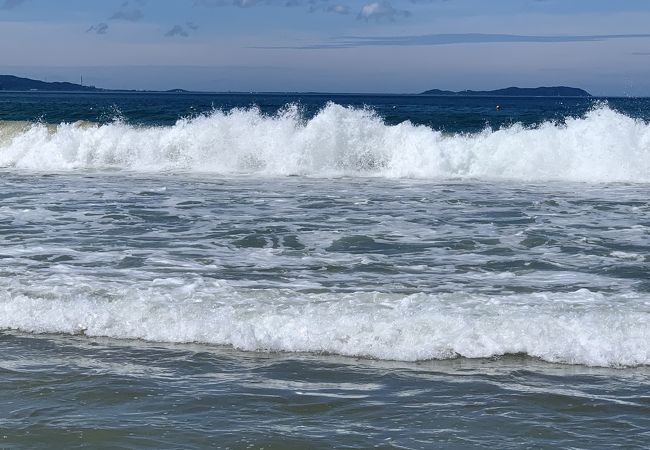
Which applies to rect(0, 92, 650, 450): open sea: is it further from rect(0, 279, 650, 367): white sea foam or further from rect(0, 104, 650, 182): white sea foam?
rect(0, 104, 650, 182): white sea foam

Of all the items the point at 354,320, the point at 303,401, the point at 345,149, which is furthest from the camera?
the point at 345,149

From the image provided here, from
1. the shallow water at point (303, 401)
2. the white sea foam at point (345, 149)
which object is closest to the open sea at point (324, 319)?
the shallow water at point (303, 401)

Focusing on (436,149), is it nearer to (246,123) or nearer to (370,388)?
(246,123)

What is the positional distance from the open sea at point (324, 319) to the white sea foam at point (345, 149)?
3884 millimetres

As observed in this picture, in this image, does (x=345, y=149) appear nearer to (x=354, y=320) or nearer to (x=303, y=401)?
(x=354, y=320)

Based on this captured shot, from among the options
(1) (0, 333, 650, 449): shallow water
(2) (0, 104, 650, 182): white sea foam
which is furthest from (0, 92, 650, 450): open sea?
(2) (0, 104, 650, 182): white sea foam

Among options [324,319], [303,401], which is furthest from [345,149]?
[303,401]

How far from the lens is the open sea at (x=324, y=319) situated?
15.2 feet

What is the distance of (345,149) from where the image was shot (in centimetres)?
2130

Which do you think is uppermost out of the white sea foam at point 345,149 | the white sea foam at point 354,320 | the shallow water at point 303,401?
the white sea foam at point 345,149

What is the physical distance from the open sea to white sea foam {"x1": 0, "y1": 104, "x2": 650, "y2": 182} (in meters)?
3.88

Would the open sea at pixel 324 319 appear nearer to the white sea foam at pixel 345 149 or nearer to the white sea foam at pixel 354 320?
the white sea foam at pixel 354 320

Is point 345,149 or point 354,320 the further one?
point 345,149

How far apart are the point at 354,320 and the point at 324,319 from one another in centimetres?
23
